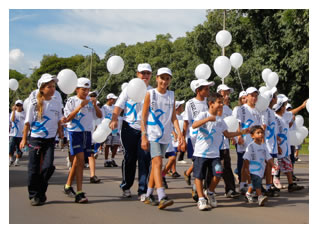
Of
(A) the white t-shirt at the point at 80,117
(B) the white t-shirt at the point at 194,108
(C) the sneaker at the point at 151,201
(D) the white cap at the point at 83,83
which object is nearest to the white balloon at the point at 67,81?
(D) the white cap at the point at 83,83

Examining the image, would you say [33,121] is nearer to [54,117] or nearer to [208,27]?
[54,117]

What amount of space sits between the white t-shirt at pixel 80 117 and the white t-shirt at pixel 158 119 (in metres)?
1.57

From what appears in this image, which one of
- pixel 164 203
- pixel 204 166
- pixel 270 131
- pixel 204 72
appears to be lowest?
pixel 164 203

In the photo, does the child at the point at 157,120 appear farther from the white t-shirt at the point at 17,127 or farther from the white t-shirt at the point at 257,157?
the white t-shirt at the point at 17,127

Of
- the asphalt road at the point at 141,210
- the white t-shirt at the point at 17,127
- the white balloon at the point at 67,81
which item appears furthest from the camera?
the white t-shirt at the point at 17,127

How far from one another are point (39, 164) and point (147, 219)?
79.5 inches

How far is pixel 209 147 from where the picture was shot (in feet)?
20.6

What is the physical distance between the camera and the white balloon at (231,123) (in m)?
7.23

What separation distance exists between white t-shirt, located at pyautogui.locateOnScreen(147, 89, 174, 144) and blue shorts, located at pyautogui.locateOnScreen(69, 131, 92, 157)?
4.43 ft

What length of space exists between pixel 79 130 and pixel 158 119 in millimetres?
1668

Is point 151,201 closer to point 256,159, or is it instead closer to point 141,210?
point 141,210

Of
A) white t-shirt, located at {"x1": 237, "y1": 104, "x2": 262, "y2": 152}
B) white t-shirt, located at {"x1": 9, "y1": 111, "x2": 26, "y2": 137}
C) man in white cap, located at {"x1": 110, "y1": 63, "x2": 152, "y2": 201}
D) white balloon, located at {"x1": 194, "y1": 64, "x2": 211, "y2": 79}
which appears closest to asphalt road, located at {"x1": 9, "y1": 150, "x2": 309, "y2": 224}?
man in white cap, located at {"x1": 110, "y1": 63, "x2": 152, "y2": 201}

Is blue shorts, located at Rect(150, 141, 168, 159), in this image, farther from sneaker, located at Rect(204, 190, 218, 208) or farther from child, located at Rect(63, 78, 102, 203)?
child, located at Rect(63, 78, 102, 203)

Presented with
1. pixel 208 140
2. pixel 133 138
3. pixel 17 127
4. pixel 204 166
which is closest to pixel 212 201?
pixel 204 166
